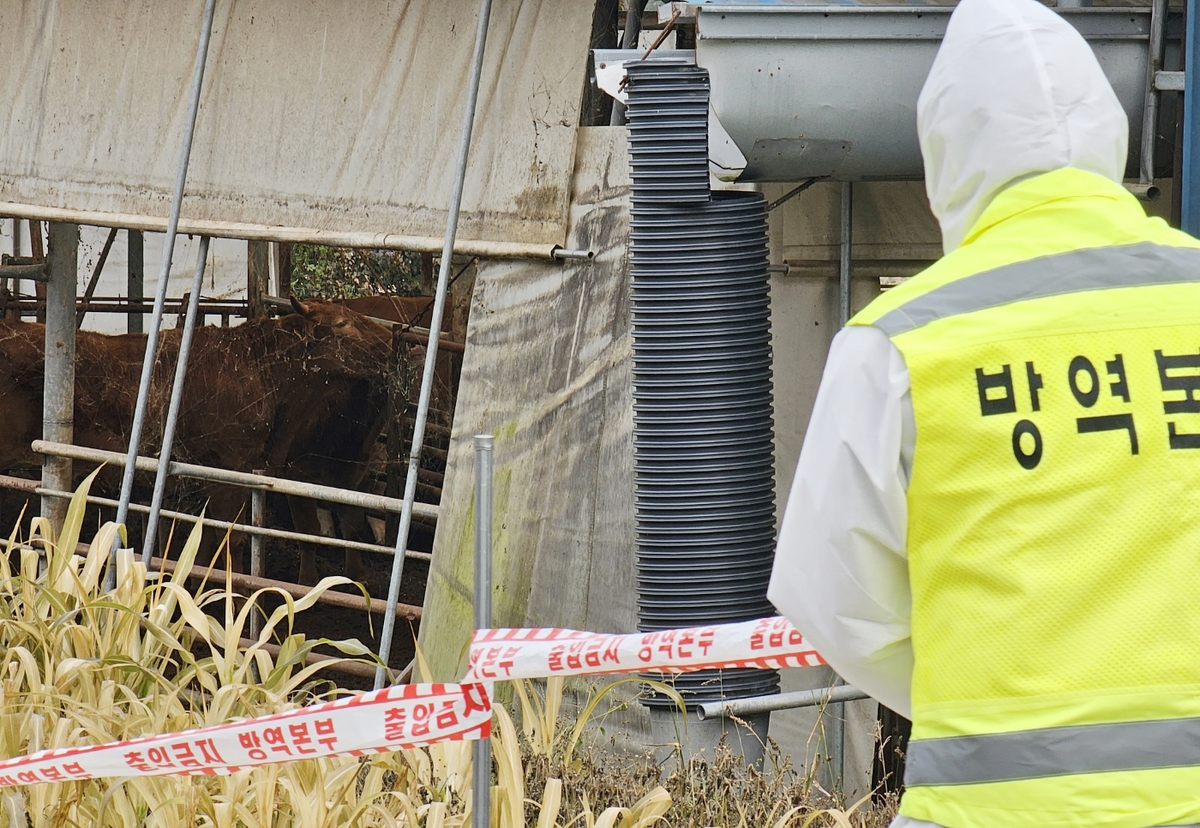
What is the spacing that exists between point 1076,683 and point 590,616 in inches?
121

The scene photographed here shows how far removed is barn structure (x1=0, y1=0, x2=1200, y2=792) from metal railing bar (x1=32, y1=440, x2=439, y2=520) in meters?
0.33

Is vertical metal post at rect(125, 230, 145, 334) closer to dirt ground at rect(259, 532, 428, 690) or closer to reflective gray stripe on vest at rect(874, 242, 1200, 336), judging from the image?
dirt ground at rect(259, 532, 428, 690)

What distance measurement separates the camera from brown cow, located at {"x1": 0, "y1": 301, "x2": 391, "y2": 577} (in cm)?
805

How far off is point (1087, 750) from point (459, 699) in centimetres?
134

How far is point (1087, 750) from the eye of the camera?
1.60 m

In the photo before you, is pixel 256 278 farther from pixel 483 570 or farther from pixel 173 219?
pixel 483 570

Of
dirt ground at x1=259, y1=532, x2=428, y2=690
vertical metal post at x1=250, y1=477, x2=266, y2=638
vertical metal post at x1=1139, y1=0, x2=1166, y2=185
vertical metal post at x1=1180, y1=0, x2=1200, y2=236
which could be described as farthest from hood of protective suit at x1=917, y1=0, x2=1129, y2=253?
dirt ground at x1=259, y1=532, x2=428, y2=690

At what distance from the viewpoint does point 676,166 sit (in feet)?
12.2

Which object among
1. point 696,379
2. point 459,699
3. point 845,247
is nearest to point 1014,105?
point 459,699

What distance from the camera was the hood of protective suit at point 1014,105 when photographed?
1.79 m

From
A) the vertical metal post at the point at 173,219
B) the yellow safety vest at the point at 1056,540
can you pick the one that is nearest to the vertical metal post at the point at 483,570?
the yellow safety vest at the point at 1056,540

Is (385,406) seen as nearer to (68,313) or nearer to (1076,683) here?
(68,313)

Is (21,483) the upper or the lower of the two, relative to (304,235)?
lower

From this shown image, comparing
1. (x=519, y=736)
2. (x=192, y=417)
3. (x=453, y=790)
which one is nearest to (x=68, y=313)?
(x=192, y=417)
